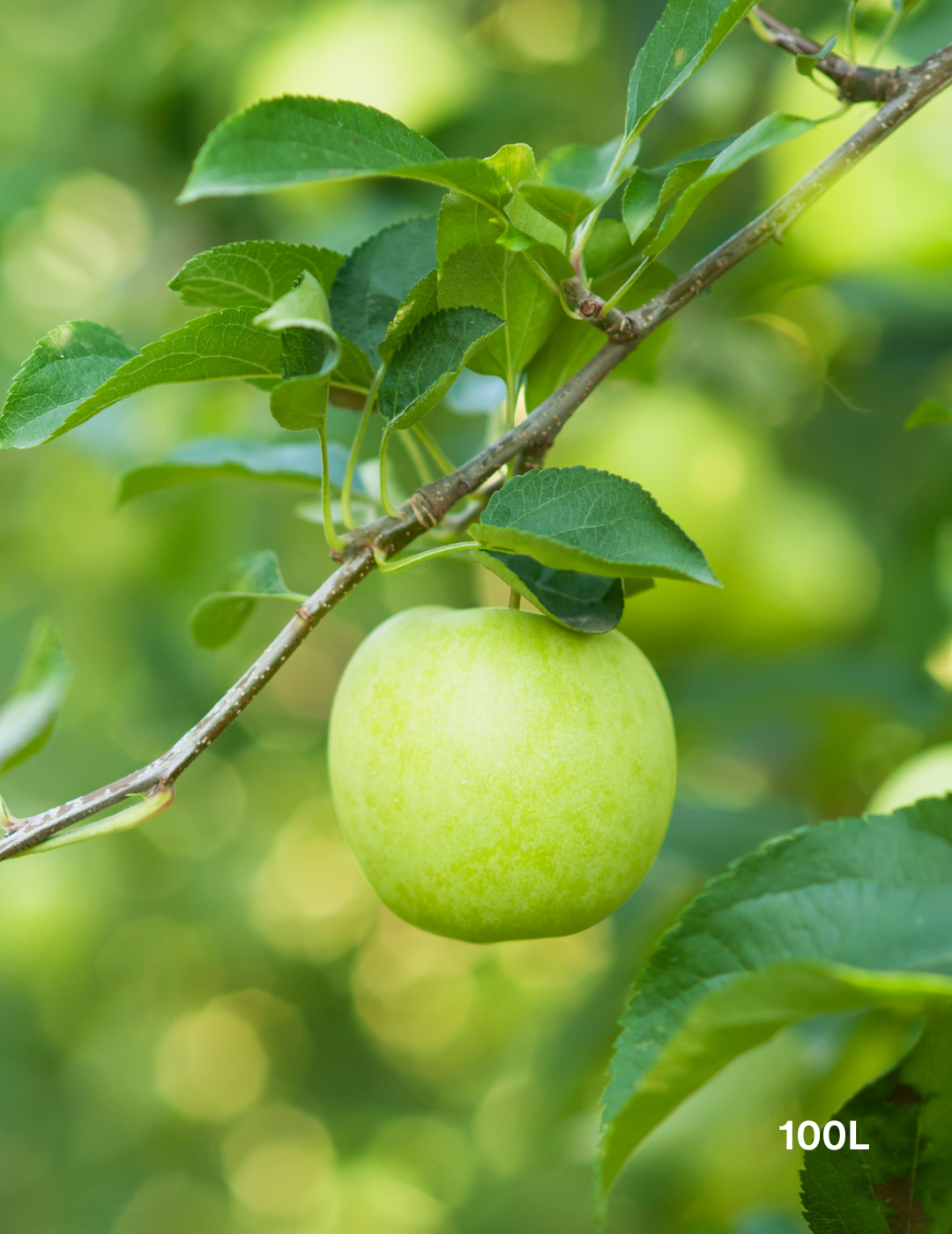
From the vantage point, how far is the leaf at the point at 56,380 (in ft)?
1.41

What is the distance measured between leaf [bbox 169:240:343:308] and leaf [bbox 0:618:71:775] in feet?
0.72

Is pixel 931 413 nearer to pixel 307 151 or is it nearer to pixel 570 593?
pixel 570 593

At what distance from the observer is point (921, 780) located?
2.62 ft

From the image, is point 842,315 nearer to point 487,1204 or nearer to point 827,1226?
point 827,1226

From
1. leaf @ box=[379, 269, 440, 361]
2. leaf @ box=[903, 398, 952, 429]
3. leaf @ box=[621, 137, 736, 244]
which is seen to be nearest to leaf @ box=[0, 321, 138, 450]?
leaf @ box=[379, 269, 440, 361]

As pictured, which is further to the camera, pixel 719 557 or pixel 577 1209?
pixel 577 1209

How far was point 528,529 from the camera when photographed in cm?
42

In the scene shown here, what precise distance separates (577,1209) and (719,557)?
1.12 meters

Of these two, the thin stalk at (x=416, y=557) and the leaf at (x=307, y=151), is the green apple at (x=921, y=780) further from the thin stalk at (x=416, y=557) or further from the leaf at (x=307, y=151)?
the leaf at (x=307, y=151)

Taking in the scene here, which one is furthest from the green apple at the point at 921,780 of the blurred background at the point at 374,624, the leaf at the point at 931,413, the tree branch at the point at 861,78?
the tree branch at the point at 861,78

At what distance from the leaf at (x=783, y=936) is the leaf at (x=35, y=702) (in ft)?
1.03

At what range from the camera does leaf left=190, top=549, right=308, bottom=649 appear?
0.53m

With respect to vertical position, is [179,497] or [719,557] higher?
[179,497]

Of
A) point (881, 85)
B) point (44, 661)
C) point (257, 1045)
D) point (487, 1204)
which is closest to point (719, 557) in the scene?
point (881, 85)
